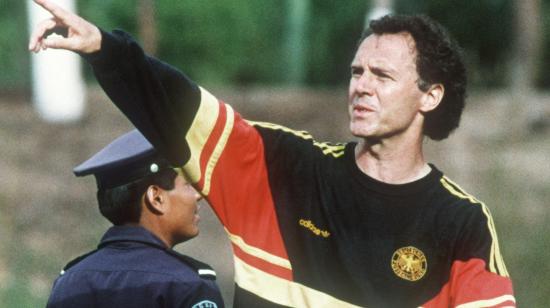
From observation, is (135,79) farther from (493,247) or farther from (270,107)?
(270,107)

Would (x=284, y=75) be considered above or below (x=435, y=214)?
below

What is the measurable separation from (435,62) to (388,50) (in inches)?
6.8

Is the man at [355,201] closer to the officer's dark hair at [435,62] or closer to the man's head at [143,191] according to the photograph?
the officer's dark hair at [435,62]

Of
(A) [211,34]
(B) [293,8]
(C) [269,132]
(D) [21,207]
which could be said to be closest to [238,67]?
(A) [211,34]

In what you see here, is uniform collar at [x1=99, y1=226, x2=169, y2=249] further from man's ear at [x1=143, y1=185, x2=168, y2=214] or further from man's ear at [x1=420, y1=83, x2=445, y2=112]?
man's ear at [x1=420, y1=83, x2=445, y2=112]

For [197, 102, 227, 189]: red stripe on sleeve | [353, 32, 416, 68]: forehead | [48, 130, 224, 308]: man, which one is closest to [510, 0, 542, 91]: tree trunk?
[353, 32, 416, 68]: forehead

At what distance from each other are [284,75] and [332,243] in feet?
46.9

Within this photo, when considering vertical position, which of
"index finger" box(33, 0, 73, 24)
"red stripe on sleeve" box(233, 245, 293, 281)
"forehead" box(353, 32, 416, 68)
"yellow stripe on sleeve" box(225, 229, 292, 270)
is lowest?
"red stripe on sleeve" box(233, 245, 293, 281)

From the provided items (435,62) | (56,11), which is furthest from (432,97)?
(56,11)

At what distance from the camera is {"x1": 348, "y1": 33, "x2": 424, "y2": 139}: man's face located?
450cm

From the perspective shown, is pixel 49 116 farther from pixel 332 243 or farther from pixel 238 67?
pixel 332 243

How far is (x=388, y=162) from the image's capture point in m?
4.57

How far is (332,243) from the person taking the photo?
4469 millimetres

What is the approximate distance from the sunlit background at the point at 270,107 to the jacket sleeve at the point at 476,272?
6.67 metres
